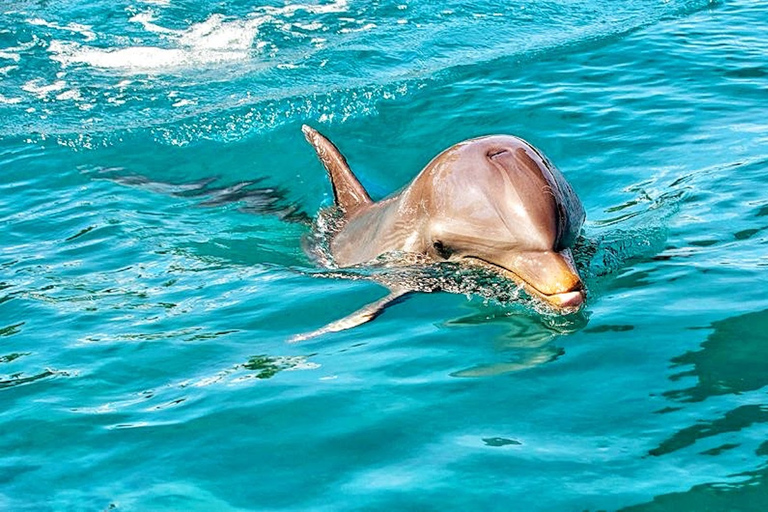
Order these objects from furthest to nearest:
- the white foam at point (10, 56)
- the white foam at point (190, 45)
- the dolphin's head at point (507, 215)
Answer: the white foam at point (10, 56)
the white foam at point (190, 45)
the dolphin's head at point (507, 215)

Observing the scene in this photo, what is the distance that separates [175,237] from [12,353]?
264cm

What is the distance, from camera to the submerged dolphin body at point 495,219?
6.09 metres

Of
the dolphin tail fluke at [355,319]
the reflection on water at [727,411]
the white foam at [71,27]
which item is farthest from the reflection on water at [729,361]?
the white foam at [71,27]

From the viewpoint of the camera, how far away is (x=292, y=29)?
51.7 ft

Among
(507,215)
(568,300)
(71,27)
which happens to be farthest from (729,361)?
(71,27)

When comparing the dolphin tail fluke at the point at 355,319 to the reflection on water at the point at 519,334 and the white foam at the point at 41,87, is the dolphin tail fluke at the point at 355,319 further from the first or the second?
the white foam at the point at 41,87

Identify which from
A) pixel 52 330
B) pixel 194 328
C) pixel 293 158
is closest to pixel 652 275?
pixel 194 328

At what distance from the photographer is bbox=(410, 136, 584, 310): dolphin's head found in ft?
19.9

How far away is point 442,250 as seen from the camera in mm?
6859

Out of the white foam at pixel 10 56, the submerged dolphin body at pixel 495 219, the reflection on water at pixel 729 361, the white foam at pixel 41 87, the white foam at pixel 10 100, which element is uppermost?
the submerged dolphin body at pixel 495 219

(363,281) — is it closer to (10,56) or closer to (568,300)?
(568,300)

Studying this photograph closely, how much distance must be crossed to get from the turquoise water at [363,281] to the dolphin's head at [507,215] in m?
0.28

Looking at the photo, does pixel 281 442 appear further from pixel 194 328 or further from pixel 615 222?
pixel 615 222

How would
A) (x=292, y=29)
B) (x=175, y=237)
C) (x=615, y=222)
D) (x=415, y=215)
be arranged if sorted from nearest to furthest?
1. (x=415, y=215)
2. (x=615, y=222)
3. (x=175, y=237)
4. (x=292, y=29)
